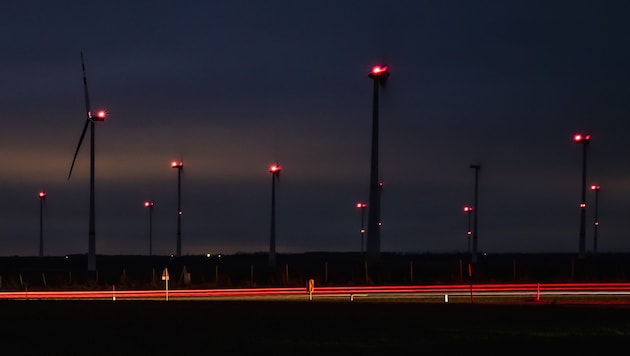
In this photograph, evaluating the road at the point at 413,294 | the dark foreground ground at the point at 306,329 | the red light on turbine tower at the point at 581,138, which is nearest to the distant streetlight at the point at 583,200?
the red light on turbine tower at the point at 581,138

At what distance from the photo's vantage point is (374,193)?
180 feet

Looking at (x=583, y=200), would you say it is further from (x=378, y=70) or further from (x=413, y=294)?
(x=413, y=294)

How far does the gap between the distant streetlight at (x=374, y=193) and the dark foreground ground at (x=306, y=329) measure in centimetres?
2167

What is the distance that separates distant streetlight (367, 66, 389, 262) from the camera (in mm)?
55031

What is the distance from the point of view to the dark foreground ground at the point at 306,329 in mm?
20578

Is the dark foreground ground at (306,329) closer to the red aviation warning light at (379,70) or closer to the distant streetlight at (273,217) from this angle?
the red aviation warning light at (379,70)

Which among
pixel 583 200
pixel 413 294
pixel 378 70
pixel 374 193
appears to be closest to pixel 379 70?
pixel 378 70

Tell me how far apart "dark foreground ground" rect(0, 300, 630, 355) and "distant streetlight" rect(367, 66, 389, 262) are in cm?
2167

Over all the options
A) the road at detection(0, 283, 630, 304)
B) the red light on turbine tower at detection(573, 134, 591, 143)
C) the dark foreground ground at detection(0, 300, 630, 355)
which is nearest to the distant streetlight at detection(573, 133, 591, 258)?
the red light on turbine tower at detection(573, 134, 591, 143)

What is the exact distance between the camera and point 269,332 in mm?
23875

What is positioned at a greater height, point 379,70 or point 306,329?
point 379,70

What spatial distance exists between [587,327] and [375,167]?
31334 mm

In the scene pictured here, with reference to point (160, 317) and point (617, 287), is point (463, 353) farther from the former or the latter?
point (617, 287)

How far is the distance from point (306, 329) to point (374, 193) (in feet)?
101
